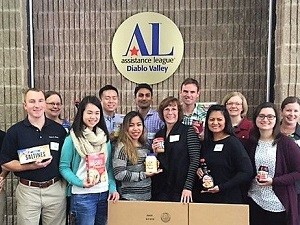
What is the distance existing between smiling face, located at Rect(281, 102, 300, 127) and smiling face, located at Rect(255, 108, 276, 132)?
0.23 meters

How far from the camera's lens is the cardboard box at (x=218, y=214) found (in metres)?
2.59

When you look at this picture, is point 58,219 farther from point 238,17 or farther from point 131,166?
point 238,17

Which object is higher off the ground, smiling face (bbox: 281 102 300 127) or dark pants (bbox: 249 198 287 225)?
smiling face (bbox: 281 102 300 127)

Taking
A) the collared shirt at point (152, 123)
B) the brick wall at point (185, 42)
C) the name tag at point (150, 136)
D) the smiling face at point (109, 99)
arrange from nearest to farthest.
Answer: the name tag at point (150, 136), the collared shirt at point (152, 123), the smiling face at point (109, 99), the brick wall at point (185, 42)

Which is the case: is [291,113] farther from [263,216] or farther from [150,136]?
[150,136]

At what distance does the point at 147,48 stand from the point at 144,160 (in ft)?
6.23

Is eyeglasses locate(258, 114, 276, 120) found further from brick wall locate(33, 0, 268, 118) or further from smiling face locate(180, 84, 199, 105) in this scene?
brick wall locate(33, 0, 268, 118)

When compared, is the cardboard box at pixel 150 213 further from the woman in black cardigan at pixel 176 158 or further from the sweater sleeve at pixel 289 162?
the sweater sleeve at pixel 289 162

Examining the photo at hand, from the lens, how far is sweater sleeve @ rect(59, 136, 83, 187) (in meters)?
2.70

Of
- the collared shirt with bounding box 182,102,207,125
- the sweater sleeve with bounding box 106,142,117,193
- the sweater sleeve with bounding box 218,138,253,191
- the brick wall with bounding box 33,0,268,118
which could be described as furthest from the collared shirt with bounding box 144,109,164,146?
the brick wall with bounding box 33,0,268,118

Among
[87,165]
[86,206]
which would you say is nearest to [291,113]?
[87,165]

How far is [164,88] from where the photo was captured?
4426 millimetres

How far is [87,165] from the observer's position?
270cm

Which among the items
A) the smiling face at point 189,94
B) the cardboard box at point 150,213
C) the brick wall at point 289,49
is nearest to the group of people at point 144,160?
the cardboard box at point 150,213
